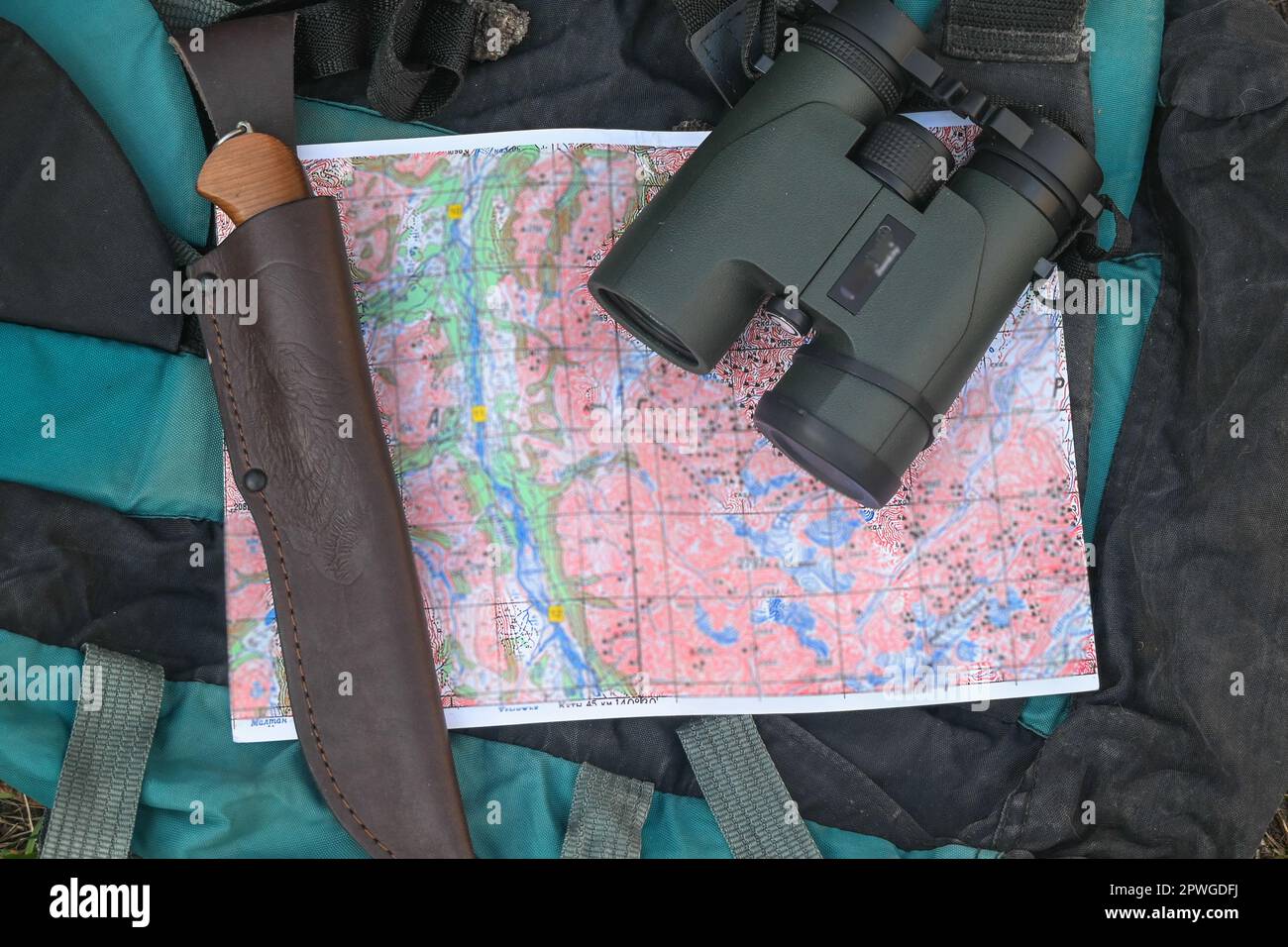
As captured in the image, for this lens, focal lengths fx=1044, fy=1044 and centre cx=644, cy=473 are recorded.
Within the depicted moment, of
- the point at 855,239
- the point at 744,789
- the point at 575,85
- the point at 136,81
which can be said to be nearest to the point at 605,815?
the point at 744,789

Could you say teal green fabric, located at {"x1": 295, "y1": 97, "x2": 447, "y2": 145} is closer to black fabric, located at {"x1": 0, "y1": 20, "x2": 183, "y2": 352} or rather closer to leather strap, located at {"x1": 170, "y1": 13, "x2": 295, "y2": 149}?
leather strap, located at {"x1": 170, "y1": 13, "x2": 295, "y2": 149}

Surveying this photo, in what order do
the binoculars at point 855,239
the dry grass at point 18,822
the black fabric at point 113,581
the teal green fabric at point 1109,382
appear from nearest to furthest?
the binoculars at point 855,239 < the black fabric at point 113,581 < the teal green fabric at point 1109,382 < the dry grass at point 18,822

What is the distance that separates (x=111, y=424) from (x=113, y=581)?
23 centimetres

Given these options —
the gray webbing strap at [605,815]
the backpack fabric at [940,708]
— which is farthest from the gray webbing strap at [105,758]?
the gray webbing strap at [605,815]

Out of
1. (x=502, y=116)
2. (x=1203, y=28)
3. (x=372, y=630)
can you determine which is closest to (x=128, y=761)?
(x=372, y=630)

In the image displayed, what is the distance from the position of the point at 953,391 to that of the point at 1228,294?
1.68ft

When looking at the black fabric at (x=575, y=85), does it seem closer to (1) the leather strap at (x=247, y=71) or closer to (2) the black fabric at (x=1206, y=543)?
(1) the leather strap at (x=247, y=71)

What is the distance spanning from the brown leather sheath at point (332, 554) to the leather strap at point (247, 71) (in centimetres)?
18

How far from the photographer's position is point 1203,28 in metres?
1.58

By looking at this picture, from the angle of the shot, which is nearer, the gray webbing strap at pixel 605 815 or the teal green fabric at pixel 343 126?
the gray webbing strap at pixel 605 815

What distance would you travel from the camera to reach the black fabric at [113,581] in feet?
4.83

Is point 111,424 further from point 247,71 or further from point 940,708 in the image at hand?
point 940,708

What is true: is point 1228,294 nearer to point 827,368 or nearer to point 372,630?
point 827,368

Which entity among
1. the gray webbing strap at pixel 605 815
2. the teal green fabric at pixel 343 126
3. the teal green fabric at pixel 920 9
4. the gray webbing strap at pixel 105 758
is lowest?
the gray webbing strap at pixel 605 815
